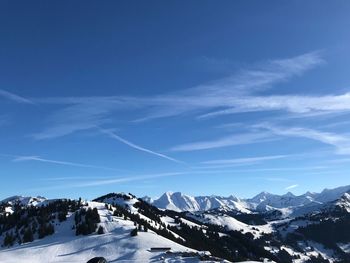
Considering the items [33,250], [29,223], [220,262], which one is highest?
[29,223]

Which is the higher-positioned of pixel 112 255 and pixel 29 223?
pixel 29 223

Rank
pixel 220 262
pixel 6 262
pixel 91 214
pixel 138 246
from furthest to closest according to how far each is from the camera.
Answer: pixel 91 214
pixel 138 246
pixel 6 262
pixel 220 262

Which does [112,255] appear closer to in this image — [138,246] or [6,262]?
[138,246]

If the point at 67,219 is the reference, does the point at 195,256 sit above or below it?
below

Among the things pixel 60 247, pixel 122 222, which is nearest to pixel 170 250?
pixel 60 247

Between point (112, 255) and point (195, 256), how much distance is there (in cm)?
2812

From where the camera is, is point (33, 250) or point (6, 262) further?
point (33, 250)

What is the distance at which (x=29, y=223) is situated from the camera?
19412 centimetres

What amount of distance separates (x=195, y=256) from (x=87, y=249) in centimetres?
4307

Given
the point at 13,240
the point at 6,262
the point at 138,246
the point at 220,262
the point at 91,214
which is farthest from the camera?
the point at 91,214

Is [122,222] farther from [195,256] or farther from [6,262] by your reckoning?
[195,256]

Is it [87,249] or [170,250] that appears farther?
[87,249]

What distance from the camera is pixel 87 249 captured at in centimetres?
14862

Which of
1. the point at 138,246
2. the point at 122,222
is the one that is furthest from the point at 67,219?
the point at 138,246
